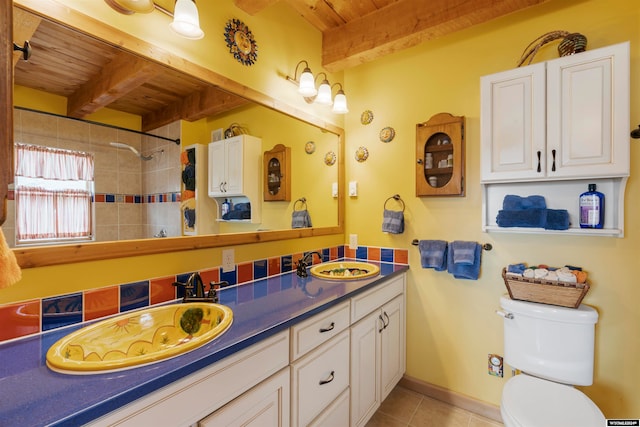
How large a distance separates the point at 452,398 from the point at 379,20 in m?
2.61

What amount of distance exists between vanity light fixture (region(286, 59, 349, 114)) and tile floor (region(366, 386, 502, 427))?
2.09 meters

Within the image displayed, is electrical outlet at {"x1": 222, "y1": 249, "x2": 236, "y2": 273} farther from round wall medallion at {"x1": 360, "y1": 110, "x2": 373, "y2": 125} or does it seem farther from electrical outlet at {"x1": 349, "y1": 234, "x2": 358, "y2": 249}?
round wall medallion at {"x1": 360, "y1": 110, "x2": 373, "y2": 125}

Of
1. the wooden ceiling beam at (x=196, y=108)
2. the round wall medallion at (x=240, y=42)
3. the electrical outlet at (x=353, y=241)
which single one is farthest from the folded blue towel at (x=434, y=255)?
the round wall medallion at (x=240, y=42)

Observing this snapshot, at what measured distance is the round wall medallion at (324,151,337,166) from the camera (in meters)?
2.35

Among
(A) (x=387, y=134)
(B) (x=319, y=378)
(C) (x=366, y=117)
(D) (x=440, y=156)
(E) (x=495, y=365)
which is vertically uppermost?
(C) (x=366, y=117)

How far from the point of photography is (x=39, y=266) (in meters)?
0.99

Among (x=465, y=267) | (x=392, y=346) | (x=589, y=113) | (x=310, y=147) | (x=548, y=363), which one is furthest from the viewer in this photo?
(x=310, y=147)

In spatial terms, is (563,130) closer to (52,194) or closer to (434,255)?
(434,255)

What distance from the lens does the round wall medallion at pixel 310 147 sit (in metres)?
2.19

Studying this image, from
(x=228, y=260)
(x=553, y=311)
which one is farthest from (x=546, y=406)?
(x=228, y=260)

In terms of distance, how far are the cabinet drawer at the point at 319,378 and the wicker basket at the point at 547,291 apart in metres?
0.99

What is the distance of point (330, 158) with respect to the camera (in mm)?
2379

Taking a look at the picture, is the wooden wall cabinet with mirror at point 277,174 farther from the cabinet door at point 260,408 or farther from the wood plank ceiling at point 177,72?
the cabinet door at point 260,408

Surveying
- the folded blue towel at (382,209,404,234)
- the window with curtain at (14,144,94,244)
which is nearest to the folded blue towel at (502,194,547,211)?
the folded blue towel at (382,209,404,234)
